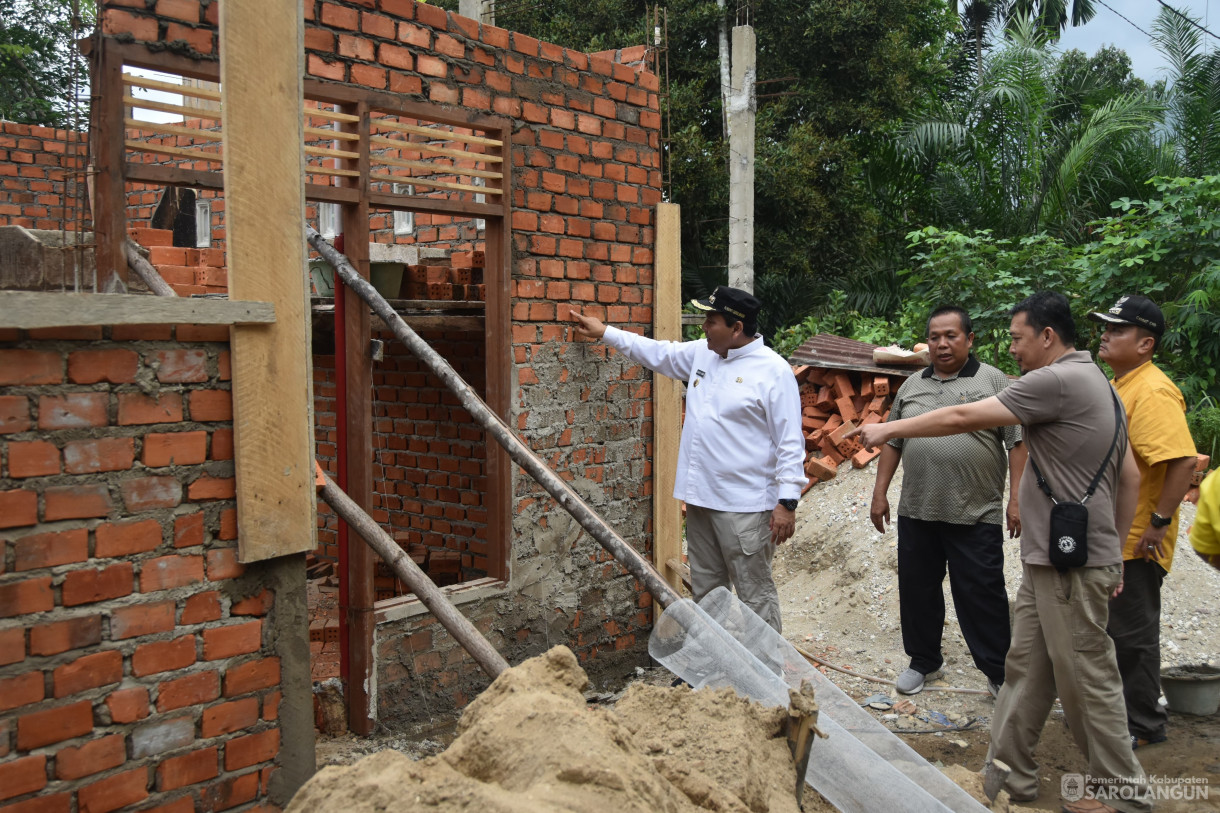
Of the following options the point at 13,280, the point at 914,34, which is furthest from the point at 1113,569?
the point at 914,34

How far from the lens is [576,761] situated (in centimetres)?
184

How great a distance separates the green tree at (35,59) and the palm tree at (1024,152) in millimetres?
11201

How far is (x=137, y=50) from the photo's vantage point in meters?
3.23

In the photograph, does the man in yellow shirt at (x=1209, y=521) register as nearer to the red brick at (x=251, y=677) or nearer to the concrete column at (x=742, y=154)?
the red brick at (x=251, y=677)

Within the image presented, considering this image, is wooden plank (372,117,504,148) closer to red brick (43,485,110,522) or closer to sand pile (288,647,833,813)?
red brick (43,485,110,522)

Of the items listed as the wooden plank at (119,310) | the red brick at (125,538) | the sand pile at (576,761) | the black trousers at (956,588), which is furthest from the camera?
the black trousers at (956,588)

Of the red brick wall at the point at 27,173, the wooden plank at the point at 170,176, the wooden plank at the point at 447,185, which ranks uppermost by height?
the red brick wall at the point at 27,173

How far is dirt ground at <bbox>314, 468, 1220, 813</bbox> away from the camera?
5.99 ft

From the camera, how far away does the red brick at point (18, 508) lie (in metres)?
2.26

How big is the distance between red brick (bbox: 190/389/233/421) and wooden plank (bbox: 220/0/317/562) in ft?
0.11

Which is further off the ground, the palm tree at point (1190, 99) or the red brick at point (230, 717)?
the palm tree at point (1190, 99)

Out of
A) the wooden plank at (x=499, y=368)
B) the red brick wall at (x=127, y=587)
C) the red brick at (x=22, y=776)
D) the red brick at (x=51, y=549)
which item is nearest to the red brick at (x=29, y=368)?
the red brick wall at (x=127, y=587)

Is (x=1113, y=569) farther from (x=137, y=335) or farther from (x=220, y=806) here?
(x=137, y=335)

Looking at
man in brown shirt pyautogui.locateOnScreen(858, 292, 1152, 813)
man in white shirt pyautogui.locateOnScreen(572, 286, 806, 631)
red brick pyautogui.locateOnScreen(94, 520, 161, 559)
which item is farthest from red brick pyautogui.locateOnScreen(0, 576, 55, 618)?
man in white shirt pyautogui.locateOnScreen(572, 286, 806, 631)
